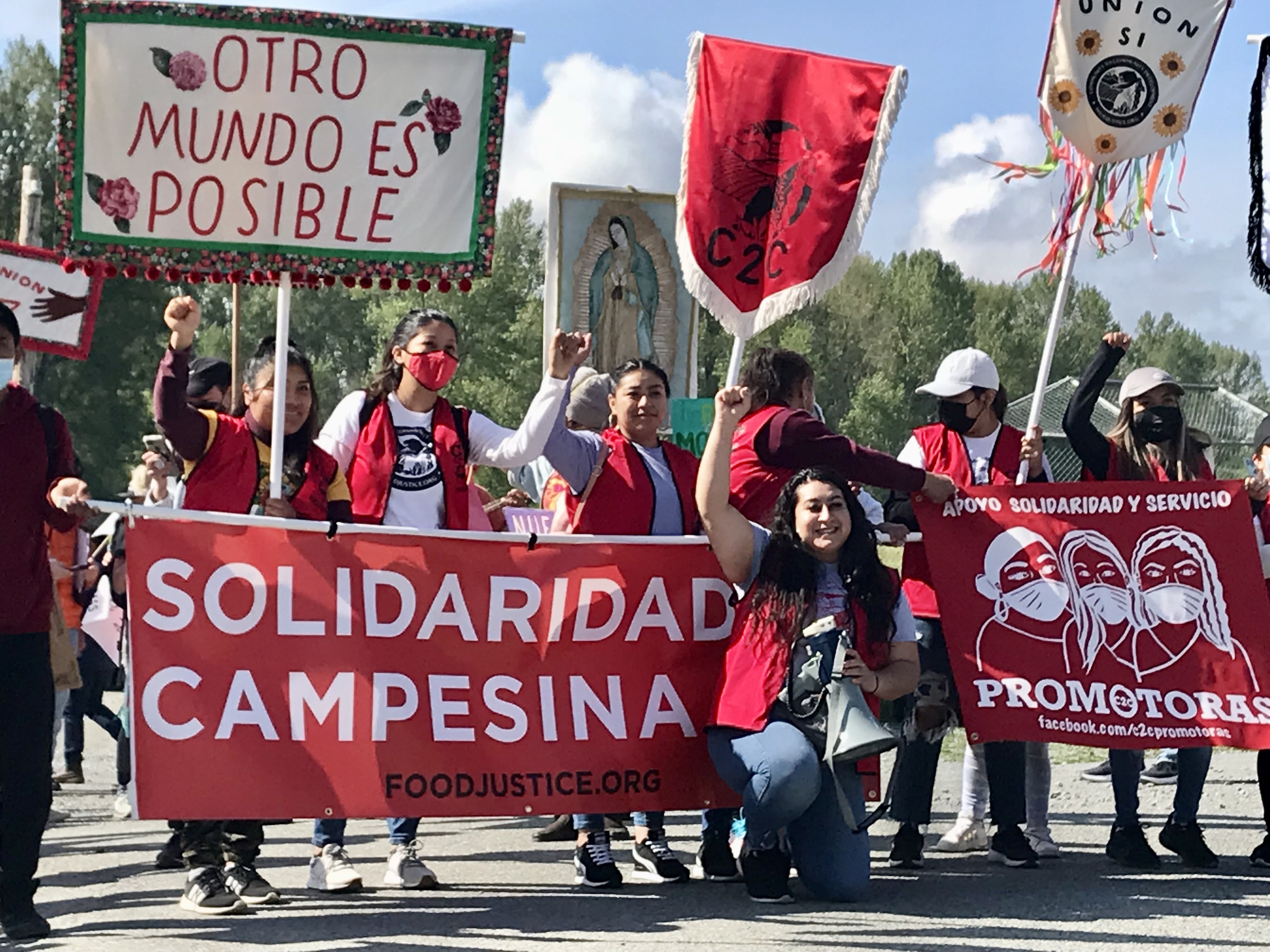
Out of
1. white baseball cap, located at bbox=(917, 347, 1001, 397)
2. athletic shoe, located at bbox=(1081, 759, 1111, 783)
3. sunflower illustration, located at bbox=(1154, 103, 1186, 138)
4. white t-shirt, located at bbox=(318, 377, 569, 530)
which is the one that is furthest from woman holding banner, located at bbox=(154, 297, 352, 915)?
athletic shoe, located at bbox=(1081, 759, 1111, 783)

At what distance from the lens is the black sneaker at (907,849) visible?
6.77 m

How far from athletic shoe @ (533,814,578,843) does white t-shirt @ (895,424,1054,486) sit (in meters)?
2.18

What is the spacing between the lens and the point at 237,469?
597cm

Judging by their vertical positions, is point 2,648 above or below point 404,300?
below

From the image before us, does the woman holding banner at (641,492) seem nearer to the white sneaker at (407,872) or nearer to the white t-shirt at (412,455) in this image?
the white t-shirt at (412,455)

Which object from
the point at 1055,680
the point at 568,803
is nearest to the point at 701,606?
the point at 568,803

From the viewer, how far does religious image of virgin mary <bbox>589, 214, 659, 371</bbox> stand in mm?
12492

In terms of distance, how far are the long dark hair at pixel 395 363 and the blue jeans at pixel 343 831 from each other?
4.86 ft

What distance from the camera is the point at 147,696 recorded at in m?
5.66

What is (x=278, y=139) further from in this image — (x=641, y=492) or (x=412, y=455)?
(x=641, y=492)

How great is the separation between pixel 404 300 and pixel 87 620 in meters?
47.6

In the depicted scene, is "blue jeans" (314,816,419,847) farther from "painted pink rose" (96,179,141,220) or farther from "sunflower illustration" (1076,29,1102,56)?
"sunflower illustration" (1076,29,1102,56)

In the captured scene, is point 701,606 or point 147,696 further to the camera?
point 701,606

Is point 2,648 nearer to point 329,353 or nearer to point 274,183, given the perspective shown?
point 274,183
